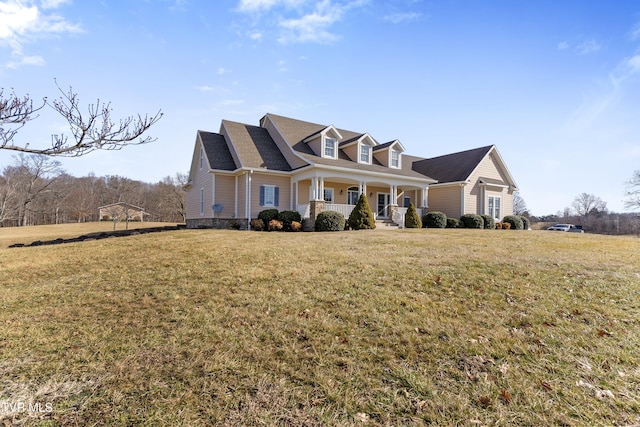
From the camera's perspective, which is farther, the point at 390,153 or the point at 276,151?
the point at 390,153

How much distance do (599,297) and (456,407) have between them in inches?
178

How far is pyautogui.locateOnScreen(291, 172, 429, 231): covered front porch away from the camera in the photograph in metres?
17.2

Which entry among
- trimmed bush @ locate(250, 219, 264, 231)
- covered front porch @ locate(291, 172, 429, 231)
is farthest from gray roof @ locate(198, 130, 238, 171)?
covered front porch @ locate(291, 172, 429, 231)

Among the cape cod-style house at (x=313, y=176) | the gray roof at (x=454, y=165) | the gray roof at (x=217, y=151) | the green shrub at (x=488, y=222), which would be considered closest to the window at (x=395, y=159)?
the cape cod-style house at (x=313, y=176)

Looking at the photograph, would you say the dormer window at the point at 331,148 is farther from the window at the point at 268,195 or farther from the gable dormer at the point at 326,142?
the window at the point at 268,195

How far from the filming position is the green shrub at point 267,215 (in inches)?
658

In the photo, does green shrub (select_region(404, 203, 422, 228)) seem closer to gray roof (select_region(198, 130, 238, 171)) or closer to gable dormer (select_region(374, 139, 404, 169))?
gable dormer (select_region(374, 139, 404, 169))

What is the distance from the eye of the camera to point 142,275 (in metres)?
6.67

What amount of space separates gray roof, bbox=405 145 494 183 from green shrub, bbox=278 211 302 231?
13.3 metres

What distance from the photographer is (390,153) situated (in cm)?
2164

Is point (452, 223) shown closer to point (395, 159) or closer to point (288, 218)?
point (395, 159)

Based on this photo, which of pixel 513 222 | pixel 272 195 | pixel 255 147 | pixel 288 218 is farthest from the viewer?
pixel 513 222

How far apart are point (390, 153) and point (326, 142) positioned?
5.25 m

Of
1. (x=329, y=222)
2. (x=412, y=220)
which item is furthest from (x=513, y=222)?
(x=329, y=222)
